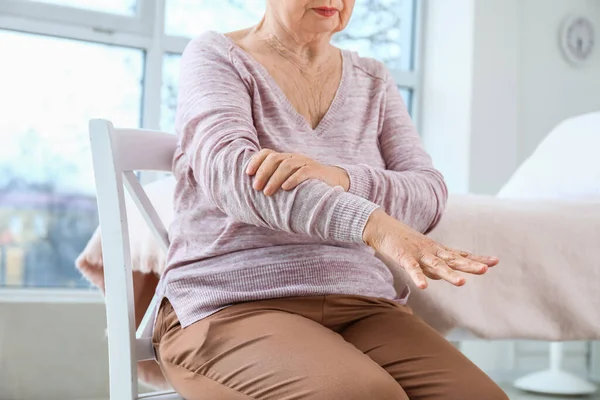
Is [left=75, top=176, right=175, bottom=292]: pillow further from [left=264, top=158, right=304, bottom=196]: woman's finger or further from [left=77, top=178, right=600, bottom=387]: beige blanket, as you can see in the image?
[left=264, top=158, right=304, bottom=196]: woman's finger

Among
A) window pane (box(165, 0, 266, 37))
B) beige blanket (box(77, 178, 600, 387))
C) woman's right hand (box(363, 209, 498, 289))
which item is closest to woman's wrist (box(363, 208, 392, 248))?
woman's right hand (box(363, 209, 498, 289))

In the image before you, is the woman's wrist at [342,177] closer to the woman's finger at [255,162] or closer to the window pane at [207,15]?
the woman's finger at [255,162]

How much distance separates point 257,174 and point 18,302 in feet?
6.25

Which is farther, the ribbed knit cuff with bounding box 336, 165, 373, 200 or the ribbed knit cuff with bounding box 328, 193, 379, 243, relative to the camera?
the ribbed knit cuff with bounding box 336, 165, 373, 200

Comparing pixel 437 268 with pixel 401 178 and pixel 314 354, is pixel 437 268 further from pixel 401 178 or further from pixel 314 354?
pixel 401 178

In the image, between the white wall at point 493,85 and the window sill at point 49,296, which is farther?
the white wall at point 493,85

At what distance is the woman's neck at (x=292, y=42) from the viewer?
3.92 ft

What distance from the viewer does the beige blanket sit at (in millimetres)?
1452

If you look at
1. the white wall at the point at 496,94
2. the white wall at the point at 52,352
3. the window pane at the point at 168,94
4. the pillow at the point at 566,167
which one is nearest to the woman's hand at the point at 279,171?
the pillow at the point at 566,167

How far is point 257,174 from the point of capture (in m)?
0.93

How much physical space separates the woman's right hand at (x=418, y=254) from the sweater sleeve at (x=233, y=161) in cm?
2

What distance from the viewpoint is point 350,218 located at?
0.89 meters

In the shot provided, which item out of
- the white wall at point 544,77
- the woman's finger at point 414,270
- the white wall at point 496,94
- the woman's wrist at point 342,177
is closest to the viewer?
the woman's finger at point 414,270

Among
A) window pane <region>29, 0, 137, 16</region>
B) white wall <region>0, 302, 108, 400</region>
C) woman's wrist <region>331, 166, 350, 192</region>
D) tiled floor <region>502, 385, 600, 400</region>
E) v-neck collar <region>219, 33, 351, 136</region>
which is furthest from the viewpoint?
window pane <region>29, 0, 137, 16</region>
